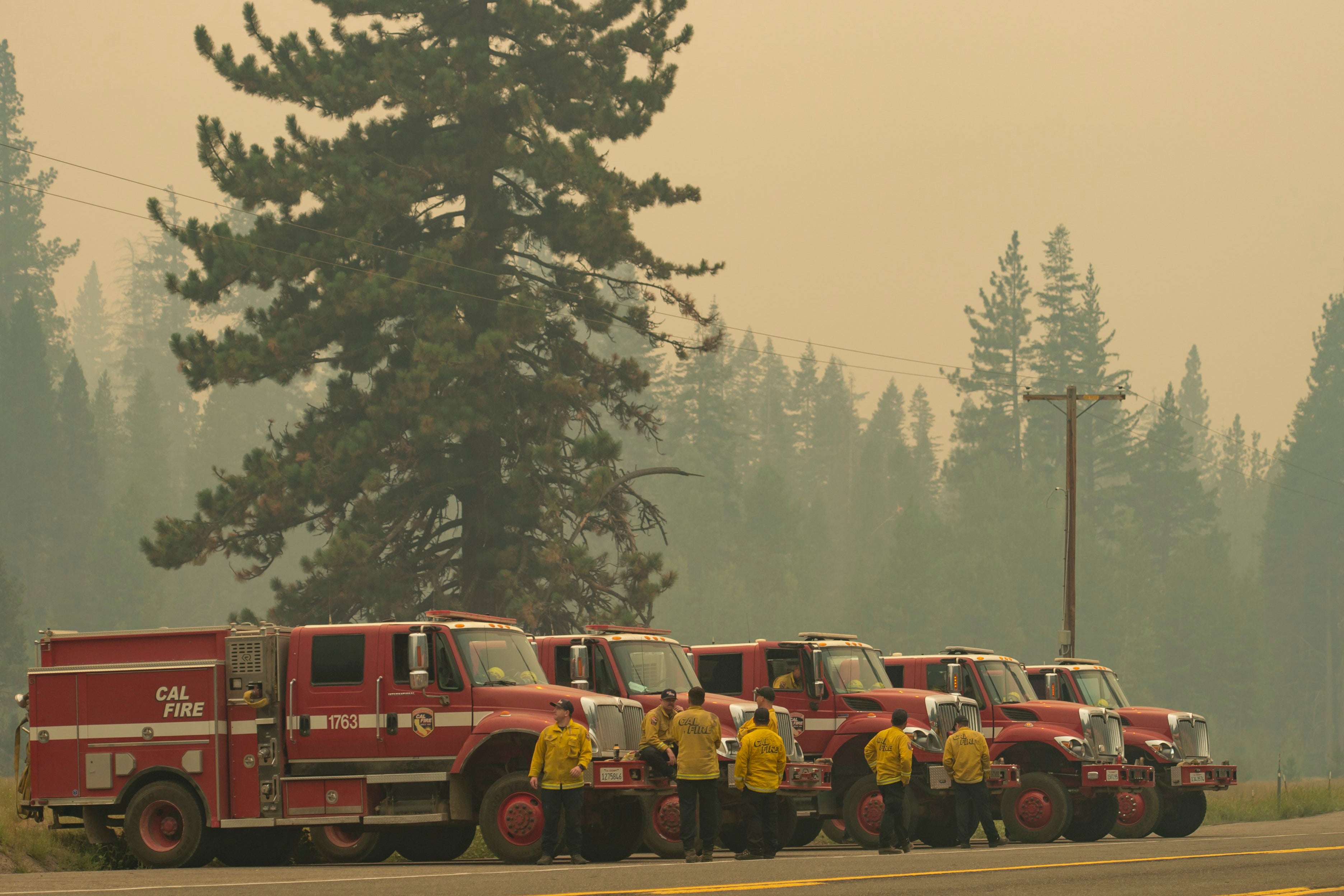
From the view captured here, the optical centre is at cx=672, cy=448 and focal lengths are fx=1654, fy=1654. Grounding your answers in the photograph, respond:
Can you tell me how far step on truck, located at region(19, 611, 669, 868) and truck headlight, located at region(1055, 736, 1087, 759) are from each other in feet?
26.1

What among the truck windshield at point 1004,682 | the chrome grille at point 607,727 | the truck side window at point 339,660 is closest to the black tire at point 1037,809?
the truck windshield at point 1004,682

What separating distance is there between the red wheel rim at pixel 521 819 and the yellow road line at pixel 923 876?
14.1 ft

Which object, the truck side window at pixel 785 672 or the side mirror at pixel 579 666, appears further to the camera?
the truck side window at pixel 785 672

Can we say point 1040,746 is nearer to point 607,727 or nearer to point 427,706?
point 607,727

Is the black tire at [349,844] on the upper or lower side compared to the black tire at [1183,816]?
upper

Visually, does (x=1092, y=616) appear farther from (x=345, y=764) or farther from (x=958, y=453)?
(x=345, y=764)

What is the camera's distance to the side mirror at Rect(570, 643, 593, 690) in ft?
67.2

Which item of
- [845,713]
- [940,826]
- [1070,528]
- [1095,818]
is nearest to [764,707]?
[845,713]

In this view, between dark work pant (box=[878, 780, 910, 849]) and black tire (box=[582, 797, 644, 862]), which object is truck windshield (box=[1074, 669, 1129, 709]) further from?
black tire (box=[582, 797, 644, 862])

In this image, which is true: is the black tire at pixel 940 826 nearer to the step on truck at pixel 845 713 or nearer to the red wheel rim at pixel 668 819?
the step on truck at pixel 845 713

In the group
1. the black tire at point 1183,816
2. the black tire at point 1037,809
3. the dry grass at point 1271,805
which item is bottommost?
the dry grass at point 1271,805

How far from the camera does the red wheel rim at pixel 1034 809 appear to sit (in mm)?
23859

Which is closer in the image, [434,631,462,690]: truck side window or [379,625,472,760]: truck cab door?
[379,625,472,760]: truck cab door

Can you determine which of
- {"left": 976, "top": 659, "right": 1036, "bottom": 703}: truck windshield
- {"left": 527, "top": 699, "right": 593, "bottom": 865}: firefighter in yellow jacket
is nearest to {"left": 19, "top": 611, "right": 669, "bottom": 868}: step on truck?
{"left": 527, "top": 699, "right": 593, "bottom": 865}: firefighter in yellow jacket
